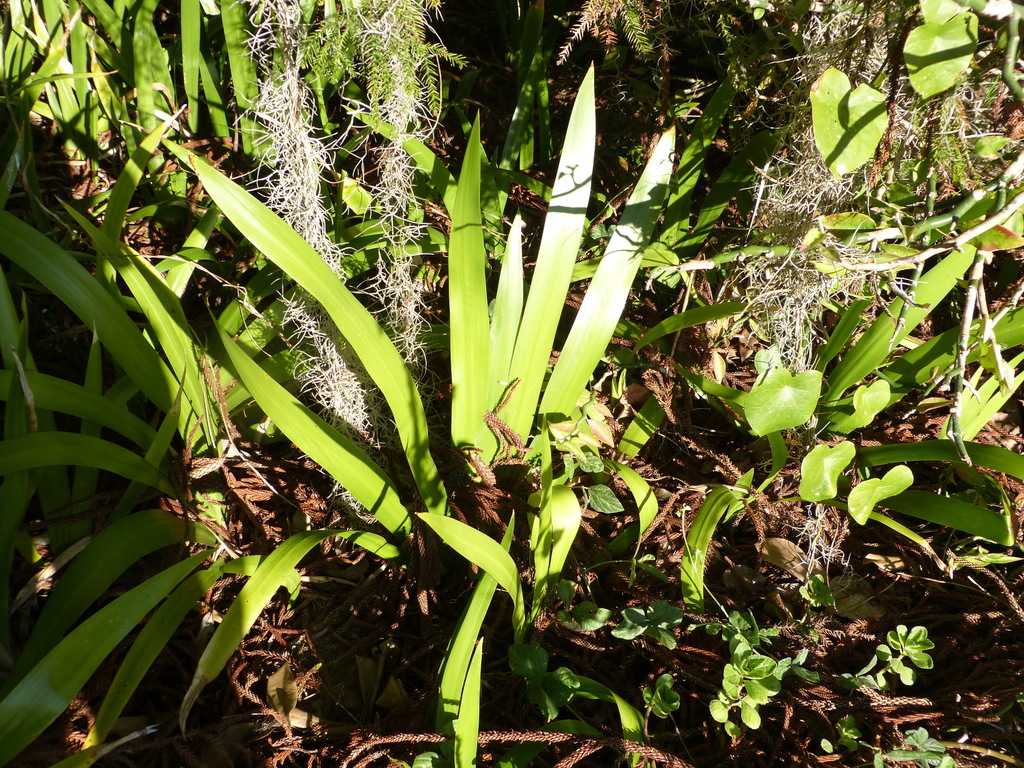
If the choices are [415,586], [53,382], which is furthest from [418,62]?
[415,586]

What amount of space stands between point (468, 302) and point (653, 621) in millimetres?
603

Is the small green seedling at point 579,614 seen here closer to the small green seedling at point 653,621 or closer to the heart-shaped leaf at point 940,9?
the small green seedling at point 653,621

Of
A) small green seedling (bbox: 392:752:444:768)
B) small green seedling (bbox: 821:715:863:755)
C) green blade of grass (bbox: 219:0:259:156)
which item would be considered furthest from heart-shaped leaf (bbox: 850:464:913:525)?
green blade of grass (bbox: 219:0:259:156)

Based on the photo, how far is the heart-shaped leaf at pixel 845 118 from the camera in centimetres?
94

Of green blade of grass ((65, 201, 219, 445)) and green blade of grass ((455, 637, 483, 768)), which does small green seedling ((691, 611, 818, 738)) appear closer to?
green blade of grass ((455, 637, 483, 768))

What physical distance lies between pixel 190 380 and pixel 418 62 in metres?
0.69

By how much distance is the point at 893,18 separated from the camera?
103cm

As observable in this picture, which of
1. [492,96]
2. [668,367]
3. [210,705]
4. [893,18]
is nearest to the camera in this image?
[893,18]

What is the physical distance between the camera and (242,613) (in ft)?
3.20

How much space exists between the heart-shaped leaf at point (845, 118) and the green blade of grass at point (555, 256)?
1.21 ft

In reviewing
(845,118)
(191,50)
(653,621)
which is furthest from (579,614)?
(191,50)

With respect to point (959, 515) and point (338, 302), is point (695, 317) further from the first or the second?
point (338, 302)

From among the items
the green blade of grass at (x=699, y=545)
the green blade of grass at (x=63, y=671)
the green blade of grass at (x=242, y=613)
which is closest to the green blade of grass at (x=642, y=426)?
the green blade of grass at (x=699, y=545)

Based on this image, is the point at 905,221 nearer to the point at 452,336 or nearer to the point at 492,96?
the point at 452,336
